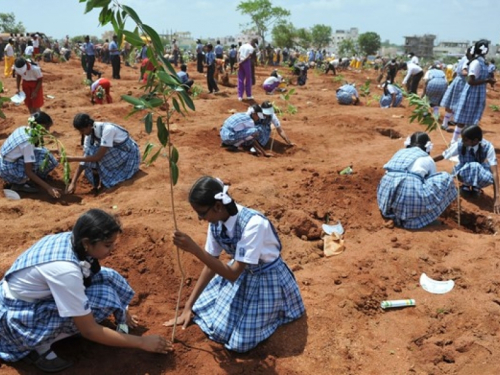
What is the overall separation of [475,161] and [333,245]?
6.61ft

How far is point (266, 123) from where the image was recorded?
21.4ft

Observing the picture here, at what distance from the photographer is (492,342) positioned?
2.56 m

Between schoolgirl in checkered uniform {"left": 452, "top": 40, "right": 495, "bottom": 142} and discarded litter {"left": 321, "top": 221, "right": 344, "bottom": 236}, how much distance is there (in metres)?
3.19

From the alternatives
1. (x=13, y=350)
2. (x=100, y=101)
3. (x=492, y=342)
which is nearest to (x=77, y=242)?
(x=13, y=350)

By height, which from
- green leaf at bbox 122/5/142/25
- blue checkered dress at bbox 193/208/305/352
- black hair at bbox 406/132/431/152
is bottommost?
blue checkered dress at bbox 193/208/305/352

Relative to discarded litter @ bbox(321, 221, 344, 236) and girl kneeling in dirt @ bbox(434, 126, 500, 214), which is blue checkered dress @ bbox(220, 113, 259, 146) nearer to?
discarded litter @ bbox(321, 221, 344, 236)

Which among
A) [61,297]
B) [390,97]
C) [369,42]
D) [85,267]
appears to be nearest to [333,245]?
[85,267]

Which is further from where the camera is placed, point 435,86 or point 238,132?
point 435,86

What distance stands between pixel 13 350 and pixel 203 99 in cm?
869

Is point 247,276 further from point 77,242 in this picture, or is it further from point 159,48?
point 159,48

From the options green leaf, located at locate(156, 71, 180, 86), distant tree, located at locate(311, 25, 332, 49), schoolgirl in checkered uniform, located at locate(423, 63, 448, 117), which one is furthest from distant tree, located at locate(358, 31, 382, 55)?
green leaf, located at locate(156, 71, 180, 86)

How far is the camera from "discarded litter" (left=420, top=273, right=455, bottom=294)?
10.2 feet

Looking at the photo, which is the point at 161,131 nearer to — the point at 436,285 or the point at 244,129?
the point at 436,285

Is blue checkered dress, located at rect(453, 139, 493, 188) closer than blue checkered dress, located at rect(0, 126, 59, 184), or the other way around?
blue checkered dress, located at rect(0, 126, 59, 184)
